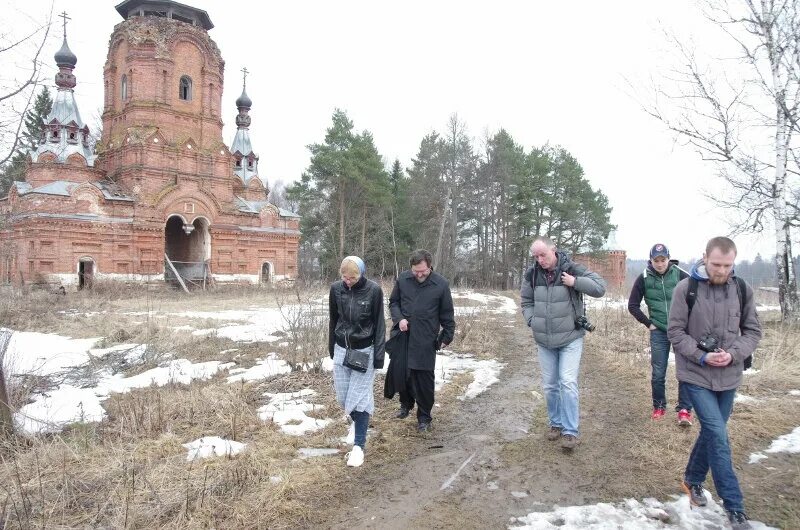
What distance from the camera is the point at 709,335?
3.37 m

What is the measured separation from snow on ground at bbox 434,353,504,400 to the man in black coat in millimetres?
1391

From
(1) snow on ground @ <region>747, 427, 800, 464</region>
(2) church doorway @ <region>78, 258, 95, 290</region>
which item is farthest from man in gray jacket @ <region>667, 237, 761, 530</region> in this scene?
(2) church doorway @ <region>78, 258, 95, 290</region>

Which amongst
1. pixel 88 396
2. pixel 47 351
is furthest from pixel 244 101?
pixel 88 396

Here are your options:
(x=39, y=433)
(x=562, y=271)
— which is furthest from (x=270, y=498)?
(x=562, y=271)

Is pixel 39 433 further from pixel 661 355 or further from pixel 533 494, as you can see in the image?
pixel 661 355

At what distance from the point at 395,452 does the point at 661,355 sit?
10.1ft

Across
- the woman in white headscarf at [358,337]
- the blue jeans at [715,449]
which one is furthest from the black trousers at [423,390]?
the blue jeans at [715,449]

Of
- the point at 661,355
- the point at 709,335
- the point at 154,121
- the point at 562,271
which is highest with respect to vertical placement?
the point at 154,121

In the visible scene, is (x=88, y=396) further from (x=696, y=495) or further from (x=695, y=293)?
(x=695, y=293)

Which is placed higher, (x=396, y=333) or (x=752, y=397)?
(x=396, y=333)

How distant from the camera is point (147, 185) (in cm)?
2745

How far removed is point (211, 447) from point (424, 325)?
225 centimetres

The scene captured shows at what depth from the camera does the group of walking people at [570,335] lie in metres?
3.31

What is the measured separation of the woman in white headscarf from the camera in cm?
432
